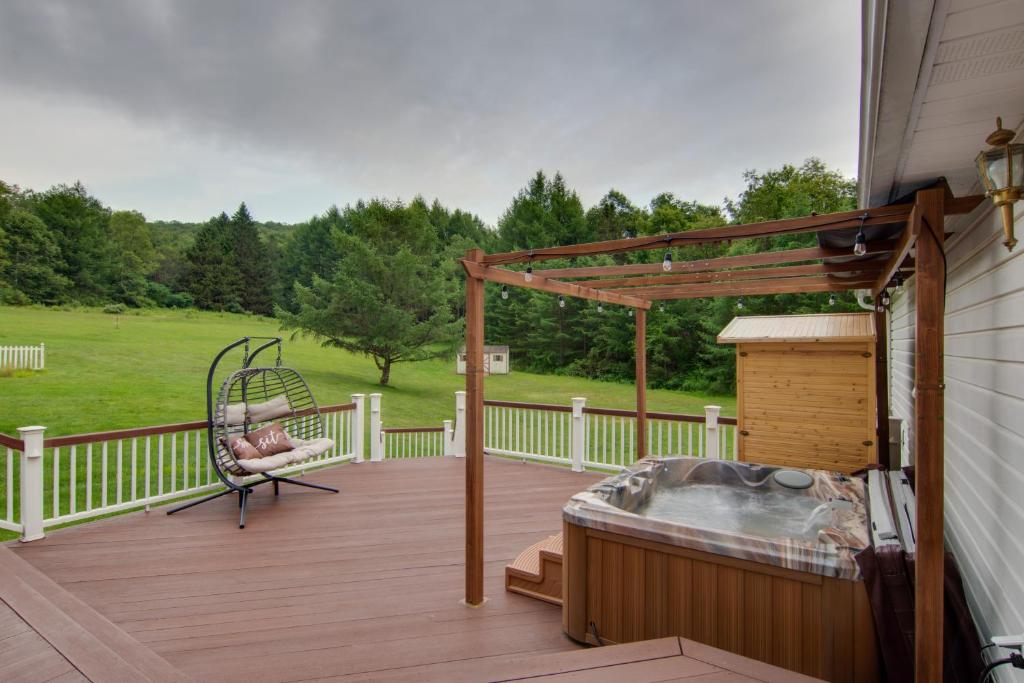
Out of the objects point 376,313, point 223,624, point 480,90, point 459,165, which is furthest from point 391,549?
point 459,165

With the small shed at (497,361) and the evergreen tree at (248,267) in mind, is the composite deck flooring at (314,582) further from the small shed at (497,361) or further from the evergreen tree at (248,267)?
the evergreen tree at (248,267)

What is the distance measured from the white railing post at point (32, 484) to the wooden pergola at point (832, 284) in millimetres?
3315

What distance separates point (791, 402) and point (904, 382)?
0.96 metres

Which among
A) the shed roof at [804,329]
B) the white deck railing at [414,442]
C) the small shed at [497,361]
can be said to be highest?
the shed roof at [804,329]

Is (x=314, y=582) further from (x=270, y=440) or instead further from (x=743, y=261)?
(x=743, y=261)

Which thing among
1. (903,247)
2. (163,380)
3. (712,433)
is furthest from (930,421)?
(163,380)

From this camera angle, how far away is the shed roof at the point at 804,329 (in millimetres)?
5016

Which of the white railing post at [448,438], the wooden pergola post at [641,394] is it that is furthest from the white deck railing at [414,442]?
the wooden pergola post at [641,394]

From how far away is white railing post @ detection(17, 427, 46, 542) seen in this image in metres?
3.74

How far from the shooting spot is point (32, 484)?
12.5 ft

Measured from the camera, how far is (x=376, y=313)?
14156 mm

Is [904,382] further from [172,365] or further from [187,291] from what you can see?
[187,291]

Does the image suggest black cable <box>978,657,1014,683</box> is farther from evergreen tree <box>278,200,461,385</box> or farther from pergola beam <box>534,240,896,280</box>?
evergreen tree <box>278,200,461,385</box>

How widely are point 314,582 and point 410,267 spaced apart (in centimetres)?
1203
